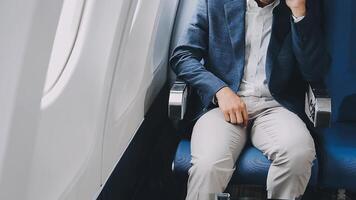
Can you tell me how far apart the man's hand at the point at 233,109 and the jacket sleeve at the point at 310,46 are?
313mm

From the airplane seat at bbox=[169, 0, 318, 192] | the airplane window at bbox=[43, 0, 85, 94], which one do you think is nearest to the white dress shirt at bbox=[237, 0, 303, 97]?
the airplane seat at bbox=[169, 0, 318, 192]

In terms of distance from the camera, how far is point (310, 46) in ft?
7.09

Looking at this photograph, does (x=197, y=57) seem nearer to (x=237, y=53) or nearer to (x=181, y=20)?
(x=237, y=53)

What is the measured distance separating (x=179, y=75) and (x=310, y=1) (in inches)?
25.1

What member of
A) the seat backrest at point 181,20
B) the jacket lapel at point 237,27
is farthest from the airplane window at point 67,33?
the seat backrest at point 181,20

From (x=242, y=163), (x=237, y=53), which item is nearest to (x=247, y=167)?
(x=242, y=163)

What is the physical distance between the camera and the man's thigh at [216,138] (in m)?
2.01

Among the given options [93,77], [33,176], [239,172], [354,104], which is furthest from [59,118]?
[354,104]

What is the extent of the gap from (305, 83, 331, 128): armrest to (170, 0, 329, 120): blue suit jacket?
0.20 ft

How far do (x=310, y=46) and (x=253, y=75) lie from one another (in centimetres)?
27

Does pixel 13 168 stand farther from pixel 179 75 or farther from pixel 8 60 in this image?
pixel 179 75

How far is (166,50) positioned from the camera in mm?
2955

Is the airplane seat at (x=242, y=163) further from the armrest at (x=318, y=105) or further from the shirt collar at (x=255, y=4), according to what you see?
the shirt collar at (x=255, y=4)

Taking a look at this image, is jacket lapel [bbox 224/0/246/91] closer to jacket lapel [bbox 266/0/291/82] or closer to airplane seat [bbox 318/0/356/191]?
jacket lapel [bbox 266/0/291/82]
